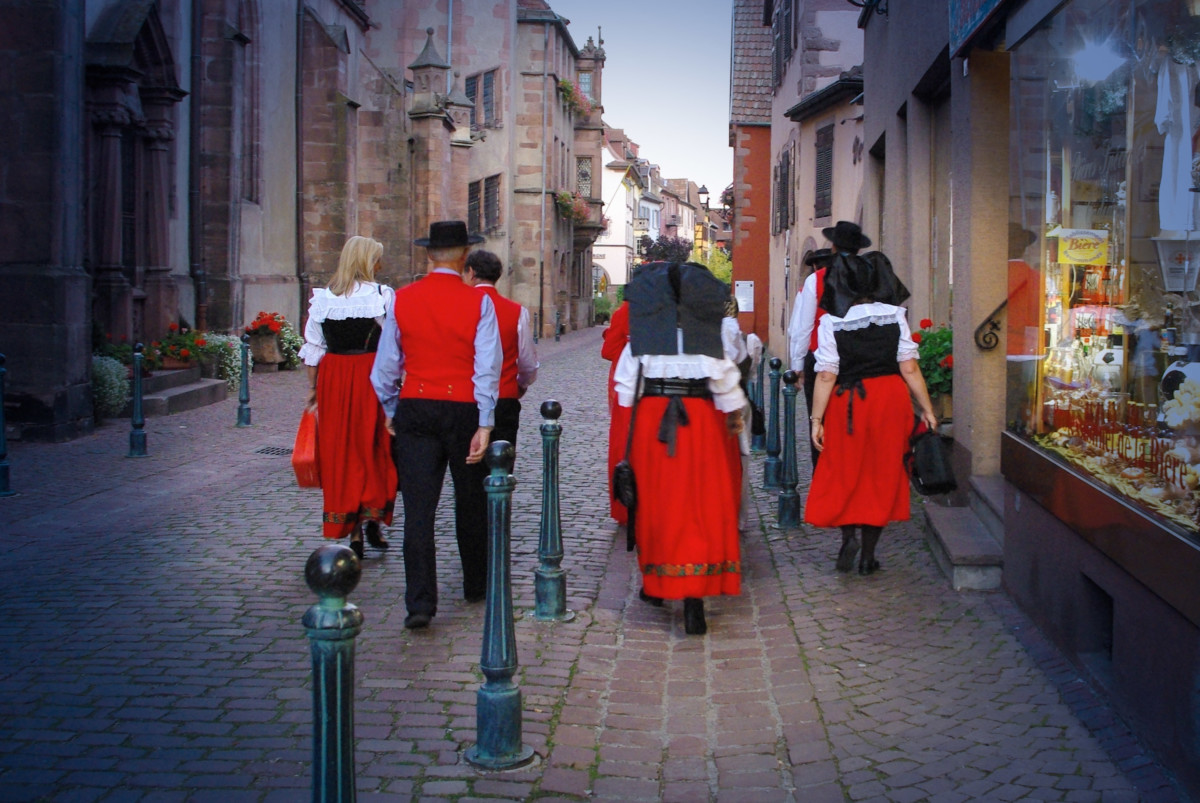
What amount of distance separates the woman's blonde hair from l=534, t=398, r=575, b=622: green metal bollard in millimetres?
1501

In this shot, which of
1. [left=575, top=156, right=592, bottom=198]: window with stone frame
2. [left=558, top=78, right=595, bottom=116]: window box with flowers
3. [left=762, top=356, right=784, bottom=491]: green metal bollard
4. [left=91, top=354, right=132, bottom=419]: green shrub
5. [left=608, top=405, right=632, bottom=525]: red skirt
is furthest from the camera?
[left=575, top=156, right=592, bottom=198]: window with stone frame

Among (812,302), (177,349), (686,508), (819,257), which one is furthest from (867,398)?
(177,349)

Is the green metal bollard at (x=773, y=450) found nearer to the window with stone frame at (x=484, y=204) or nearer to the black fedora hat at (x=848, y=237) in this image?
the black fedora hat at (x=848, y=237)

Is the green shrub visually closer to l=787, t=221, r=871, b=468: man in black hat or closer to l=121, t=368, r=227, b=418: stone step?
l=121, t=368, r=227, b=418: stone step

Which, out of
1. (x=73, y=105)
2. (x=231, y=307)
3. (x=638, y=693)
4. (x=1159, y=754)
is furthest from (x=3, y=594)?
(x=231, y=307)

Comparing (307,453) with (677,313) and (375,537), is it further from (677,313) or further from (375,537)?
(677,313)

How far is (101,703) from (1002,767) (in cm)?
337

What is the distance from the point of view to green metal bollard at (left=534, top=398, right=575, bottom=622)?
6.03 meters

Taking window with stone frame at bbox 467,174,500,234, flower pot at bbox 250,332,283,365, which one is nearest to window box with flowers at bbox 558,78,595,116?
window with stone frame at bbox 467,174,500,234

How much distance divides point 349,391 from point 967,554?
354 centimetres

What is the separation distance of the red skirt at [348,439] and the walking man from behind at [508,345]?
70cm

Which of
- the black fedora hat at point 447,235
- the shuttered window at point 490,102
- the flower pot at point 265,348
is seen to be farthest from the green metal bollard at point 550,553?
the shuttered window at point 490,102

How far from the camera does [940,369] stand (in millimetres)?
8961

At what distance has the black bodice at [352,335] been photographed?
6.89 metres
